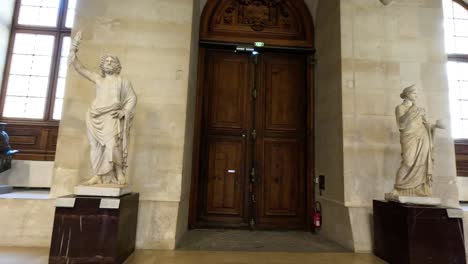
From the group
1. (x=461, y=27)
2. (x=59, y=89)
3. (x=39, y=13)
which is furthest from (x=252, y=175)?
(x=461, y=27)

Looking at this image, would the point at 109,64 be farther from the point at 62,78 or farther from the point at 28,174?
the point at 28,174

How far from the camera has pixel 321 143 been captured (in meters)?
4.35

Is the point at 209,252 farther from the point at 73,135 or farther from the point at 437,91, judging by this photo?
the point at 437,91

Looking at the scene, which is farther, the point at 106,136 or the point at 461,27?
the point at 461,27

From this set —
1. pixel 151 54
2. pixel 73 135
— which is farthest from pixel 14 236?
pixel 151 54

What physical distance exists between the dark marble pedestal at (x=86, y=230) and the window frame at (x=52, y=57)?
2.87 meters

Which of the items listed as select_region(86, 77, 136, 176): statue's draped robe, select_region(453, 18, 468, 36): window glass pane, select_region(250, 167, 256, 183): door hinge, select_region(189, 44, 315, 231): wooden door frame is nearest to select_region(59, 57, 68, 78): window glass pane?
select_region(189, 44, 315, 231): wooden door frame

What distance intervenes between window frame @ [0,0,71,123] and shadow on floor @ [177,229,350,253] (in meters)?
3.25

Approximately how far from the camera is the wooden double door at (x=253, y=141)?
4.49 m

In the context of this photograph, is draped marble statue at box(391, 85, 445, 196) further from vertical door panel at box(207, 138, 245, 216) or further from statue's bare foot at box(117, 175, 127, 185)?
statue's bare foot at box(117, 175, 127, 185)

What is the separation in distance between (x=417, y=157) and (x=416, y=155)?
3 centimetres

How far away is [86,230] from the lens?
2.43m

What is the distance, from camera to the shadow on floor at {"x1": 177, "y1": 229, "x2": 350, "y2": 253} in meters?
3.34

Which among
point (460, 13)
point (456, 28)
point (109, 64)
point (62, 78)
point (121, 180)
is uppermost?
point (460, 13)
